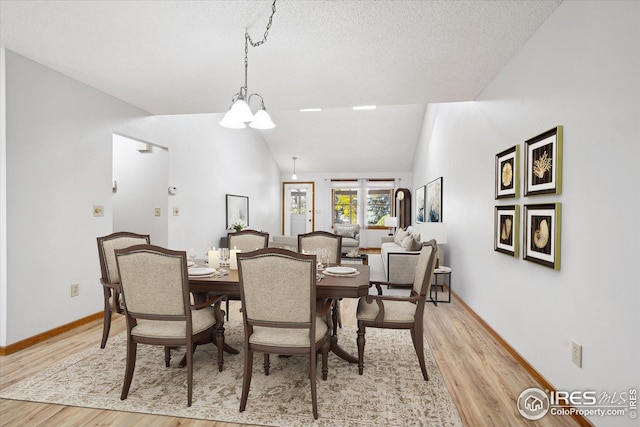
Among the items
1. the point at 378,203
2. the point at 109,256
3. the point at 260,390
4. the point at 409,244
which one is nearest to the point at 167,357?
the point at 260,390

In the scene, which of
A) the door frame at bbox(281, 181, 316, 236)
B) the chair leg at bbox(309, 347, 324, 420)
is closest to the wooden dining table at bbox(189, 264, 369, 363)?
the chair leg at bbox(309, 347, 324, 420)

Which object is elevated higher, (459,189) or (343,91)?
(343,91)

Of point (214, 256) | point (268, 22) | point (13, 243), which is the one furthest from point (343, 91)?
point (13, 243)

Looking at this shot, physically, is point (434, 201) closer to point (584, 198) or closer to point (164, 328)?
point (584, 198)

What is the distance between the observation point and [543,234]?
7.84 feet

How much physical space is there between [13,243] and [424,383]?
3428mm

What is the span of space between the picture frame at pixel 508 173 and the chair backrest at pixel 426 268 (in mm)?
887

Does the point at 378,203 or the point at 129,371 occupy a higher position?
the point at 378,203

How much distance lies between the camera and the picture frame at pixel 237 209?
7211mm

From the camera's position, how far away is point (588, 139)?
6.31 ft

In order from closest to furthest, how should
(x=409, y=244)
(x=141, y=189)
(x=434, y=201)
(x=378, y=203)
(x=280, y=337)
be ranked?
(x=280, y=337)
(x=141, y=189)
(x=409, y=244)
(x=434, y=201)
(x=378, y=203)

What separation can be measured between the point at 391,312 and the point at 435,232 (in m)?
2.51

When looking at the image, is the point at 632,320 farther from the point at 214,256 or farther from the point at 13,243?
the point at 13,243

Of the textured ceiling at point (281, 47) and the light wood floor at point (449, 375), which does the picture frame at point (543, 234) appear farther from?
the textured ceiling at point (281, 47)
